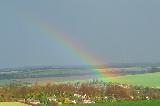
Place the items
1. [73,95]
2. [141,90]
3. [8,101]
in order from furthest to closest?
1. [141,90]
2. [73,95]
3. [8,101]

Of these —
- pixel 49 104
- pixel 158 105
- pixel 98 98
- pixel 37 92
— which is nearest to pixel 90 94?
pixel 98 98

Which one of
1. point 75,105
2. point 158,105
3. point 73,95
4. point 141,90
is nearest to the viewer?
point 158,105

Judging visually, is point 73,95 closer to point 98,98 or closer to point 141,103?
point 98,98

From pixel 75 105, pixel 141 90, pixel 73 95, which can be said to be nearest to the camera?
pixel 75 105

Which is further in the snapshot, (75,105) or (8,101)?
(8,101)

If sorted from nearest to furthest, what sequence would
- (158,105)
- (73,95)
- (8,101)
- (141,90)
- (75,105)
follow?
(158,105)
(75,105)
(8,101)
(73,95)
(141,90)

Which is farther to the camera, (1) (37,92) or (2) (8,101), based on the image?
(1) (37,92)

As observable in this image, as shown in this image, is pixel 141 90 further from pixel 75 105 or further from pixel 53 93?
pixel 75 105

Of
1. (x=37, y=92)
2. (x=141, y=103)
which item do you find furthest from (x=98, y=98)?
(x=141, y=103)
